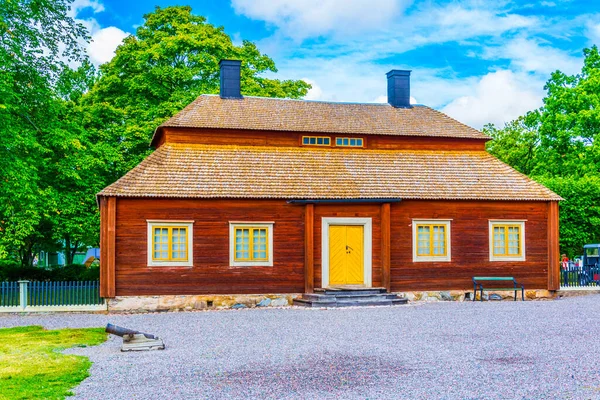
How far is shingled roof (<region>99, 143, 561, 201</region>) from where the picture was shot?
864 inches

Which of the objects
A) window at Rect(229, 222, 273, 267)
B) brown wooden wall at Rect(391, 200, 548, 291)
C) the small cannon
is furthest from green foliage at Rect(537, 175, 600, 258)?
the small cannon

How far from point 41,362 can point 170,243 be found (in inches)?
402

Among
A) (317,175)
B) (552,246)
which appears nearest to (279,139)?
(317,175)

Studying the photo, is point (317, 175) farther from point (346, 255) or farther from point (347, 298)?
point (347, 298)

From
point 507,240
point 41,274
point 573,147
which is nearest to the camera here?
point 507,240

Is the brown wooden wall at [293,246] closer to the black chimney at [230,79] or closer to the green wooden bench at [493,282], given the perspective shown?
the green wooden bench at [493,282]

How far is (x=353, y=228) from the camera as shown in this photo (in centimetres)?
2297

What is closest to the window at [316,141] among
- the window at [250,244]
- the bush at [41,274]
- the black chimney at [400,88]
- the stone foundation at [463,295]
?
the window at [250,244]

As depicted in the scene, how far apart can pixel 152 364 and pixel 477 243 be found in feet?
49.0

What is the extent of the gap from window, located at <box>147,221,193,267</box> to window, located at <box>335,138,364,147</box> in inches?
258

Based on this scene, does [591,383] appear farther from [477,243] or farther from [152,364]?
[477,243]

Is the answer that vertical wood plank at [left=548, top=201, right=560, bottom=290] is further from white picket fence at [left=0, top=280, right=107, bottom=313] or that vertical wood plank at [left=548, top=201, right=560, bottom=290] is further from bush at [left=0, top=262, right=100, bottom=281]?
bush at [left=0, top=262, right=100, bottom=281]

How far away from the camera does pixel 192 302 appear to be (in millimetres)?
21609

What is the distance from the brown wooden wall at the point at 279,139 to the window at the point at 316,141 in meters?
0.14
